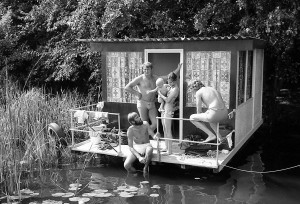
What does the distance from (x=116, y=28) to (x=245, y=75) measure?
18.2 ft

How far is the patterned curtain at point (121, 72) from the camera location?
9820mm

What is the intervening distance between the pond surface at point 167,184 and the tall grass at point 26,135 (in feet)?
1.22

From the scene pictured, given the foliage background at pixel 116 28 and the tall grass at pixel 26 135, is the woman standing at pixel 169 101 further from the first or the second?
the foliage background at pixel 116 28

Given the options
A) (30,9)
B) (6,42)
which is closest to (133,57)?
(6,42)

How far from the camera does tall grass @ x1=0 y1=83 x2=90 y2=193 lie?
7.36 meters

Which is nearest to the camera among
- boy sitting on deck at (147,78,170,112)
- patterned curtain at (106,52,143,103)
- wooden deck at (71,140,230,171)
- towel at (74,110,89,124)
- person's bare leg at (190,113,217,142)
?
wooden deck at (71,140,230,171)

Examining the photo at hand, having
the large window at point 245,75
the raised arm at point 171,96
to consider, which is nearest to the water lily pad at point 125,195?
the raised arm at point 171,96

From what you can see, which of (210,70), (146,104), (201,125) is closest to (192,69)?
(210,70)

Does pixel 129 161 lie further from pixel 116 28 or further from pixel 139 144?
pixel 116 28

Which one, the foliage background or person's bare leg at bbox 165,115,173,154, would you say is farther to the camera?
the foliage background

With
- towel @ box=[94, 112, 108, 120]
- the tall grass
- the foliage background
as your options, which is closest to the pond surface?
the tall grass

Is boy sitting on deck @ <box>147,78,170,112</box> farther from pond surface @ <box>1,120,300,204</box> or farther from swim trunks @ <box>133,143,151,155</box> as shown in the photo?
pond surface @ <box>1,120,300,204</box>

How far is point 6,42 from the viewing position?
16250 millimetres

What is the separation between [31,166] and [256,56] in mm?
6415
